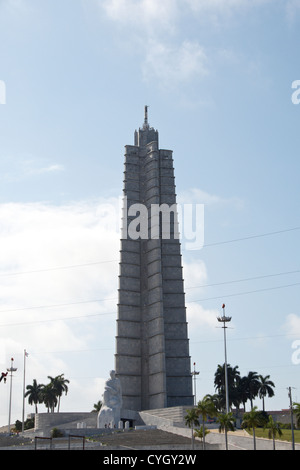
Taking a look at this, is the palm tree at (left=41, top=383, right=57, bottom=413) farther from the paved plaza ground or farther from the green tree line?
the paved plaza ground

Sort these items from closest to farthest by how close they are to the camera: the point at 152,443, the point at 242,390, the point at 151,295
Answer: the point at 152,443, the point at 151,295, the point at 242,390

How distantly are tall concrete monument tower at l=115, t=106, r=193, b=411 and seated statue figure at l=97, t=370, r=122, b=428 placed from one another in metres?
7.80

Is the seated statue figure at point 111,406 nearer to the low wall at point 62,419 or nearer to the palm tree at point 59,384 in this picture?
the low wall at point 62,419

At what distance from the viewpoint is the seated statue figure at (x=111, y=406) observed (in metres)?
61.9

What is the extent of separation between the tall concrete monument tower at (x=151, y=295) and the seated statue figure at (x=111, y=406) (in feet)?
25.6

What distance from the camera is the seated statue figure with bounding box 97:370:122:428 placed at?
Result: 2437 inches

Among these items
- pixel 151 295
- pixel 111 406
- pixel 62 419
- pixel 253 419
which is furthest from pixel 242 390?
pixel 253 419

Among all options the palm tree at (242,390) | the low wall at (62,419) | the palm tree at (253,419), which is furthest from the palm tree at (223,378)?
the palm tree at (253,419)

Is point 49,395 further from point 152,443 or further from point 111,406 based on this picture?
point 152,443

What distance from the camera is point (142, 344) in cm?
7475

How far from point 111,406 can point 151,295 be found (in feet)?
54.6

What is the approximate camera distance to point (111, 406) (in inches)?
2472
